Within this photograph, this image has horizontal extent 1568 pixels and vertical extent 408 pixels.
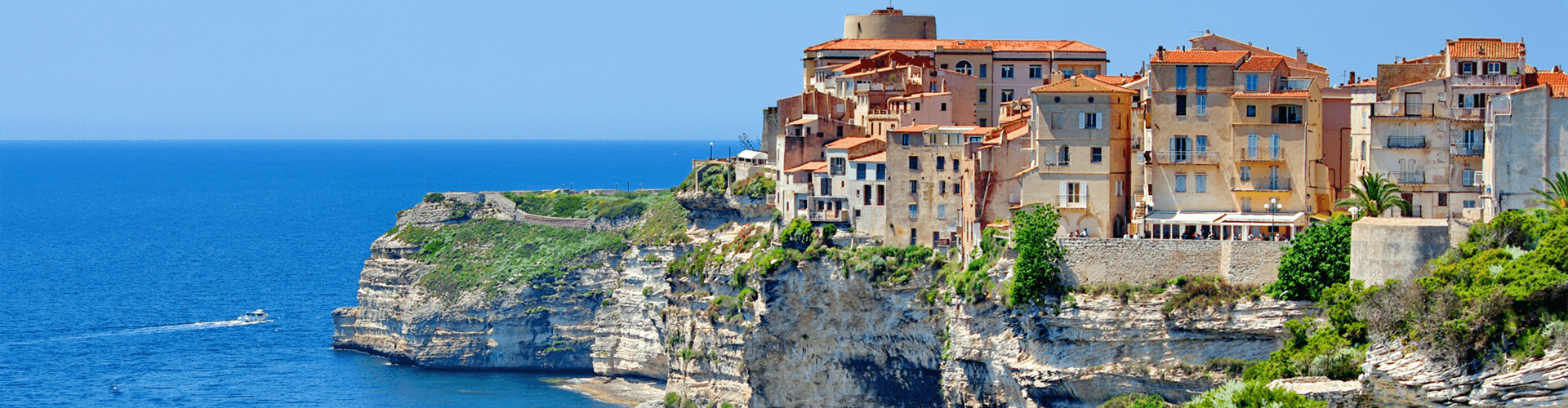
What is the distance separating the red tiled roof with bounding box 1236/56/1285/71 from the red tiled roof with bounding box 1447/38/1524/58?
216 inches

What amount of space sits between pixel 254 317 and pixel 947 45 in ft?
180

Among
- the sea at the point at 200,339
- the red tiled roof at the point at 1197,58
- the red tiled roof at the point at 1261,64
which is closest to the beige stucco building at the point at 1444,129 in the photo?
the red tiled roof at the point at 1261,64

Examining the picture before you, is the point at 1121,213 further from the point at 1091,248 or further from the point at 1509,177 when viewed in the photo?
the point at 1509,177

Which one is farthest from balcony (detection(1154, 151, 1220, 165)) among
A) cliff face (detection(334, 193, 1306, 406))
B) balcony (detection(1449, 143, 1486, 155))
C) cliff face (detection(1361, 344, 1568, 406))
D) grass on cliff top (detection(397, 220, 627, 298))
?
grass on cliff top (detection(397, 220, 627, 298))

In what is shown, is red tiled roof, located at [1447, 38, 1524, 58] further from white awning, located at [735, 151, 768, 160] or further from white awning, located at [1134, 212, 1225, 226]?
white awning, located at [735, 151, 768, 160]

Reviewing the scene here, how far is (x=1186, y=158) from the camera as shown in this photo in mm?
71125

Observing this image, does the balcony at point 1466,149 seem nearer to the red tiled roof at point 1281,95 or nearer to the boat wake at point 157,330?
the red tiled roof at point 1281,95

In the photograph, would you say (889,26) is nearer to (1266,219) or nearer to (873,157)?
(873,157)

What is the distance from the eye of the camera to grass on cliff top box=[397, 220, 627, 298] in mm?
112625

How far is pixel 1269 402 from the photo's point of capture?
5769 cm

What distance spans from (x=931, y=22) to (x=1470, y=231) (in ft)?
145

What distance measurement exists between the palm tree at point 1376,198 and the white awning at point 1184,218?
413 centimetres

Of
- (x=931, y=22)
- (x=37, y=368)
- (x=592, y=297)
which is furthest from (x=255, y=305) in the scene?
(x=931, y=22)

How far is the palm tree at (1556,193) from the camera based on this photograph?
2527 inches
